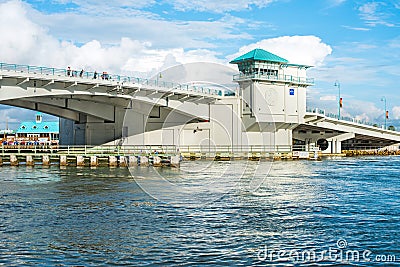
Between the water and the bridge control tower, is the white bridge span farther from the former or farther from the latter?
the water

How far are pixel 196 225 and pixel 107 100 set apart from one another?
153 feet

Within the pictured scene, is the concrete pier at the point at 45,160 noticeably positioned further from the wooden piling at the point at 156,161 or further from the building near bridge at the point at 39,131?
the building near bridge at the point at 39,131

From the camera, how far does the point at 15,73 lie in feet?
166

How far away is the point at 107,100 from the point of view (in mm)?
67062

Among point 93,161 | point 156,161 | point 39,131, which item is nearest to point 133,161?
point 156,161

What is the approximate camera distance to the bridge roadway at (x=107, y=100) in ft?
176

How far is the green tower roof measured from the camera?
259 ft

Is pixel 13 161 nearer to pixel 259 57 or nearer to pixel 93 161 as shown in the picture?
pixel 93 161

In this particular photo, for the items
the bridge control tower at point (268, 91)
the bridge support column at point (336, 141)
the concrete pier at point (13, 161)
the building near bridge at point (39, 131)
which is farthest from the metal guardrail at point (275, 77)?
the building near bridge at point (39, 131)

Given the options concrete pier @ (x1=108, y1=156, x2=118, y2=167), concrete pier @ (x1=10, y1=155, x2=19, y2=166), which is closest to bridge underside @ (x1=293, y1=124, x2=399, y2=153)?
concrete pier @ (x1=108, y1=156, x2=118, y2=167)

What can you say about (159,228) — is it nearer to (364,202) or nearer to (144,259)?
(144,259)

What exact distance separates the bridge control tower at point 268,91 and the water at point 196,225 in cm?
4039

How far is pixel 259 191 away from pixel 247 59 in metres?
45.9

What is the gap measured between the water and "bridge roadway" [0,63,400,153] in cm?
1726
